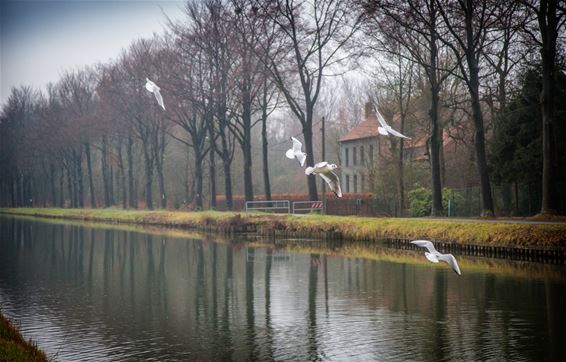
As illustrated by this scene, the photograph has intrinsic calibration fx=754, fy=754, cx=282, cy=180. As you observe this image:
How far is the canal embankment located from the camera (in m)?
26.9

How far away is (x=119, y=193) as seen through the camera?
9425cm

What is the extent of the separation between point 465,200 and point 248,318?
1038 inches

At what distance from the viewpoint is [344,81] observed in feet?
194

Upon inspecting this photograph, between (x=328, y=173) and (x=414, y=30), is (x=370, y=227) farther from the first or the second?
(x=328, y=173)

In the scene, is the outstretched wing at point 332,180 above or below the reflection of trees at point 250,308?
above

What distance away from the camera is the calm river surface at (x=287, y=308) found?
15344mm

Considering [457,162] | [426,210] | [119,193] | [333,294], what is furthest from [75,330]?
[119,193]

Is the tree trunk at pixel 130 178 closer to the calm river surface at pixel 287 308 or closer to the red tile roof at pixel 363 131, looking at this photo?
the red tile roof at pixel 363 131

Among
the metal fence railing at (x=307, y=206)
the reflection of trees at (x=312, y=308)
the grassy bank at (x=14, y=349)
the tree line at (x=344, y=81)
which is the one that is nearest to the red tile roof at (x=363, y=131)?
the tree line at (x=344, y=81)

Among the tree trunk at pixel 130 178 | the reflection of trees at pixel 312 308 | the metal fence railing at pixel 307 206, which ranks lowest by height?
the reflection of trees at pixel 312 308

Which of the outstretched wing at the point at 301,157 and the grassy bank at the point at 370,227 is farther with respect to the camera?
the grassy bank at the point at 370,227

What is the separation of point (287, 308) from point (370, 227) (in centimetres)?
1678

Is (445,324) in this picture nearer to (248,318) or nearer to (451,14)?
(248,318)

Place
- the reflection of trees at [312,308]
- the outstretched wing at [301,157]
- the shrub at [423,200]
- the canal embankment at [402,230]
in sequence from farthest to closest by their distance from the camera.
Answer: the shrub at [423,200] < the canal embankment at [402,230] < the outstretched wing at [301,157] < the reflection of trees at [312,308]
